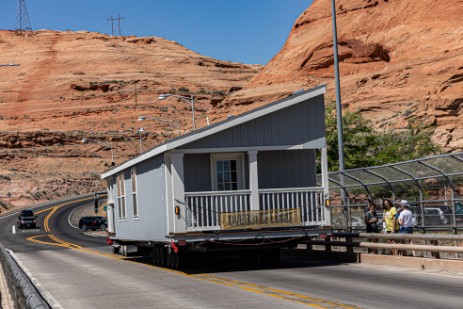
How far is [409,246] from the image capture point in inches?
747

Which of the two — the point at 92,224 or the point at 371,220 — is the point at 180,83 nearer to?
the point at 92,224

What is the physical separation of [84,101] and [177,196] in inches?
5236

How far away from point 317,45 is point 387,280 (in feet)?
240

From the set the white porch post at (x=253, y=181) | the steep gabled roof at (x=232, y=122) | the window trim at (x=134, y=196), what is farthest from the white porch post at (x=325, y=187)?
the window trim at (x=134, y=196)

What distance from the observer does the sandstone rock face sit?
65000 mm

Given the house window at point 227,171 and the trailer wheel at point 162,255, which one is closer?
the house window at point 227,171

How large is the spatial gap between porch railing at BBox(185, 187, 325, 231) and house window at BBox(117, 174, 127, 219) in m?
6.79

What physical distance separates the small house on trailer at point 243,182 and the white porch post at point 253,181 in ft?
0.08

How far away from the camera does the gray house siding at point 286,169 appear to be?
22.5 meters

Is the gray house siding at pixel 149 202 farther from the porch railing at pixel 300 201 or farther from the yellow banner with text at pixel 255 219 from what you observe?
the porch railing at pixel 300 201

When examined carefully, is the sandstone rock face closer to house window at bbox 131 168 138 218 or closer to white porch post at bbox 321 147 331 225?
house window at bbox 131 168 138 218

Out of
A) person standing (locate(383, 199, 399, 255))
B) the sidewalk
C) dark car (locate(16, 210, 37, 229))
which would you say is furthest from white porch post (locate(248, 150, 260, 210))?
dark car (locate(16, 210, 37, 229))

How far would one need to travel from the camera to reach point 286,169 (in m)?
22.7

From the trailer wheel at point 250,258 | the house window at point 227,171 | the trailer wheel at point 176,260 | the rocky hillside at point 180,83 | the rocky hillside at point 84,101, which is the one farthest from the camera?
the rocky hillside at point 84,101
